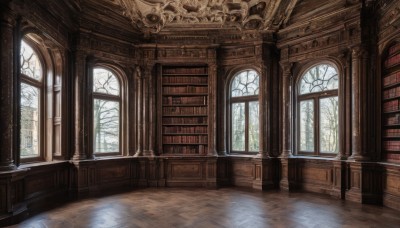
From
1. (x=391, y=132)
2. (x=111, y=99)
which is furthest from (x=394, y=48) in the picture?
(x=111, y=99)

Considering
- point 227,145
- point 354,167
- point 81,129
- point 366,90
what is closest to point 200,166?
point 227,145

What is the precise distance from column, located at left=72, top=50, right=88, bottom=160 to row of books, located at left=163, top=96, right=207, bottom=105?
1887 millimetres

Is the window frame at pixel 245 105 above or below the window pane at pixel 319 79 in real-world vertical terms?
below

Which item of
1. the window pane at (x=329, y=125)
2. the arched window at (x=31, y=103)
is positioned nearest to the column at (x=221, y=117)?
the window pane at (x=329, y=125)

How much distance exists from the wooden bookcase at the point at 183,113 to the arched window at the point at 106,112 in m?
0.99

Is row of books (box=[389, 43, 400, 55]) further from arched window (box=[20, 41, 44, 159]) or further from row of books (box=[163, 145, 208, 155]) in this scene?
arched window (box=[20, 41, 44, 159])

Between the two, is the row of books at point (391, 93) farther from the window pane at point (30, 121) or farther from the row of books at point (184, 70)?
the window pane at point (30, 121)

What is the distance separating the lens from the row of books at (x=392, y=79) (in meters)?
4.56

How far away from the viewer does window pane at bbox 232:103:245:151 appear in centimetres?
673

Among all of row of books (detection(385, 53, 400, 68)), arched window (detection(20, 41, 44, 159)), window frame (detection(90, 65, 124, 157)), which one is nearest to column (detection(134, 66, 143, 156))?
window frame (detection(90, 65, 124, 157))

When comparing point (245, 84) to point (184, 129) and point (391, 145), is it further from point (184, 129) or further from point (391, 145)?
point (391, 145)

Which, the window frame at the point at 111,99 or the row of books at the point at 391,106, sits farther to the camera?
the window frame at the point at 111,99

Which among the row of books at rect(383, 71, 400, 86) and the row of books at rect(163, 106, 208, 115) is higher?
the row of books at rect(383, 71, 400, 86)

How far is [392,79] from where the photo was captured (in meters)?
4.69
